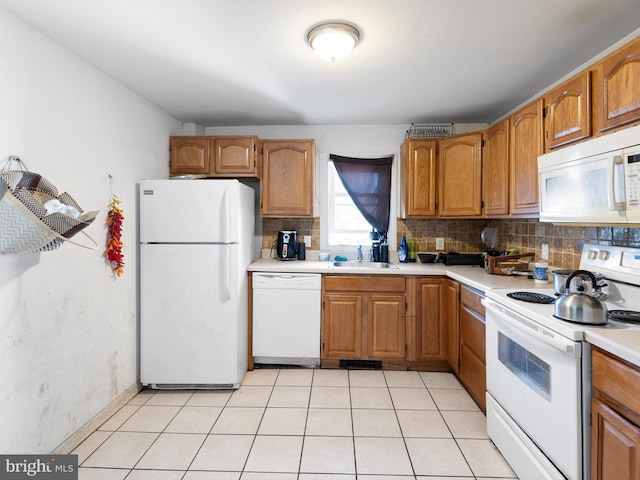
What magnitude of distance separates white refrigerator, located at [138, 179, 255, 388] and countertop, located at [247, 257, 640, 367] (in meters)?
0.46

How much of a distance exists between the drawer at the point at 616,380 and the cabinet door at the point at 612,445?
2.3 inches

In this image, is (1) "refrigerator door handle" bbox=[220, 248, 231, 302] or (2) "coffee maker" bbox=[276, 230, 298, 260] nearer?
(1) "refrigerator door handle" bbox=[220, 248, 231, 302]

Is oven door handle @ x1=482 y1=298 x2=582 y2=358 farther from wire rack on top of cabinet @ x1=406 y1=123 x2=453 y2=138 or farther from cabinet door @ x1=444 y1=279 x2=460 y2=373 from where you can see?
wire rack on top of cabinet @ x1=406 y1=123 x2=453 y2=138

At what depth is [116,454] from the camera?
1791 mm

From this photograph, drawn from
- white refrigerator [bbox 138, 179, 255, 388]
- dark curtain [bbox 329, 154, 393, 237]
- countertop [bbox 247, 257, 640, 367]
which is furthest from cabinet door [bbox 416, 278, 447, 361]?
white refrigerator [bbox 138, 179, 255, 388]

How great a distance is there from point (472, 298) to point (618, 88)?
139cm

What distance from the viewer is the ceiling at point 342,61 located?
4.96 ft

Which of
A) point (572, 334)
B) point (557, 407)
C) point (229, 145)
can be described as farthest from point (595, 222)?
point (229, 145)

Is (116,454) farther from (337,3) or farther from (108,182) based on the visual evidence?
(337,3)

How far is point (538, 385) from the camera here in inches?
57.1

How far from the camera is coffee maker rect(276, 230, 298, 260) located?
10.5ft

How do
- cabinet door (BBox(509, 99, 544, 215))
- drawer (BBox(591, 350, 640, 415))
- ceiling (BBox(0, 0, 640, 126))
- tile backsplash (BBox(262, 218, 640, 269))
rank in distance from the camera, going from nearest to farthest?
drawer (BBox(591, 350, 640, 415)), ceiling (BBox(0, 0, 640, 126)), cabinet door (BBox(509, 99, 544, 215)), tile backsplash (BBox(262, 218, 640, 269))

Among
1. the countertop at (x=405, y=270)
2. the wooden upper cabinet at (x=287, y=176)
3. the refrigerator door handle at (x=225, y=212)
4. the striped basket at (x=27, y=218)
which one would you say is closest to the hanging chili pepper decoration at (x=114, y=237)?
the striped basket at (x=27, y=218)

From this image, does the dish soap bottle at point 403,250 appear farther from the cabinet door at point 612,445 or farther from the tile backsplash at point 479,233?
the cabinet door at point 612,445
